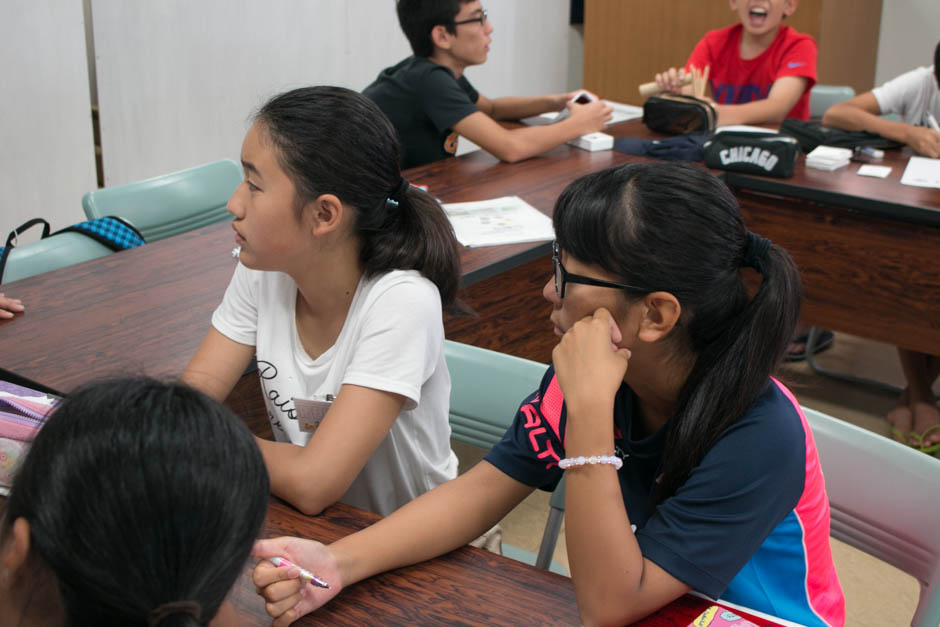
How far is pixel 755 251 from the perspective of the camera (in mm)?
1022

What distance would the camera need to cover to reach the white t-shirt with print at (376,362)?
1288mm

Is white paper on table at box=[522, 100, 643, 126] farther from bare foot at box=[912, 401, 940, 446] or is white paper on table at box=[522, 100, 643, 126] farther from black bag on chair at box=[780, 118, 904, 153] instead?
Result: bare foot at box=[912, 401, 940, 446]

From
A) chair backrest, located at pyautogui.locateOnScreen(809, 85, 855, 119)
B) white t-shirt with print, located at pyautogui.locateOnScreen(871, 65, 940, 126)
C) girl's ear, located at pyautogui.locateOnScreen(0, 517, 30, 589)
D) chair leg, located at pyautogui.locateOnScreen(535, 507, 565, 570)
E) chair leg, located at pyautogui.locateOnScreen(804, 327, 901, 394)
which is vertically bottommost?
chair leg, located at pyautogui.locateOnScreen(804, 327, 901, 394)

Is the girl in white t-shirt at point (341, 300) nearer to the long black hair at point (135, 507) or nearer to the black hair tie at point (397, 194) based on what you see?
the black hair tie at point (397, 194)

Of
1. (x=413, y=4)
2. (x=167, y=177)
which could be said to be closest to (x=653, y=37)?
(x=413, y=4)

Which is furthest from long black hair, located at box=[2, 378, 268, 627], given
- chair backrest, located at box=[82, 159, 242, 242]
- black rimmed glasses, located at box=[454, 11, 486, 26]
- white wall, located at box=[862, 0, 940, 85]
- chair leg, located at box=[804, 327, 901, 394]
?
white wall, located at box=[862, 0, 940, 85]

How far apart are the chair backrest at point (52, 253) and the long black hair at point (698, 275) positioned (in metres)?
1.44

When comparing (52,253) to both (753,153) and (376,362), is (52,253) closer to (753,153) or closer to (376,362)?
(376,362)

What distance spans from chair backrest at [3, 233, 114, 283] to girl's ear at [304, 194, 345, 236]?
3.10 ft

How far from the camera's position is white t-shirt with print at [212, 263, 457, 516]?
1.29m

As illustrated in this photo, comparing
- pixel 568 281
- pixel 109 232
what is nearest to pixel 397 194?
pixel 568 281

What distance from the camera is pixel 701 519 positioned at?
37.7 inches

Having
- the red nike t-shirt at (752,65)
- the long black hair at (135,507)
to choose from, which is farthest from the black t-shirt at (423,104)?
the long black hair at (135,507)

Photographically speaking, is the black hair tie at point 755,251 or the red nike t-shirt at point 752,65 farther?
the red nike t-shirt at point 752,65
